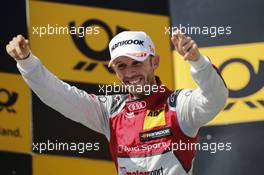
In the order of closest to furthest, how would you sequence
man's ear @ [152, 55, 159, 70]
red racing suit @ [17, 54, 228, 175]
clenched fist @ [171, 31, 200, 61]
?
clenched fist @ [171, 31, 200, 61], red racing suit @ [17, 54, 228, 175], man's ear @ [152, 55, 159, 70]

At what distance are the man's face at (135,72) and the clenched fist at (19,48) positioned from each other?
0.25m

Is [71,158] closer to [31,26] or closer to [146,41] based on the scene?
[31,26]

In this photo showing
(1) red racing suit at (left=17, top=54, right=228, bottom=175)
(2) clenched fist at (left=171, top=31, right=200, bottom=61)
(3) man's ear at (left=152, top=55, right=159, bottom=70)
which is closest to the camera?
(2) clenched fist at (left=171, top=31, right=200, bottom=61)

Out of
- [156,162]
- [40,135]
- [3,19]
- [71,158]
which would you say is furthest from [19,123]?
[156,162]

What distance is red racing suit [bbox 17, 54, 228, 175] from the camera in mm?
1558

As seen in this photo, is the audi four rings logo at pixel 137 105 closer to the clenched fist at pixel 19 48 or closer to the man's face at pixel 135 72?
the man's face at pixel 135 72

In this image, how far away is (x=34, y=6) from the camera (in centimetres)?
257

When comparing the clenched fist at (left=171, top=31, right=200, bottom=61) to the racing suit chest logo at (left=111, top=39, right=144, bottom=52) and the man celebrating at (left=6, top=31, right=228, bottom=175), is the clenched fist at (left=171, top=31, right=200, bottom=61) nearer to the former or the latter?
the man celebrating at (left=6, top=31, right=228, bottom=175)

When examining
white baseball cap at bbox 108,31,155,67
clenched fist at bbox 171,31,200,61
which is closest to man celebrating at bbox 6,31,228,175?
white baseball cap at bbox 108,31,155,67

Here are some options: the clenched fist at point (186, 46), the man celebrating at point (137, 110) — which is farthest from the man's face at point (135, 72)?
the clenched fist at point (186, 46)

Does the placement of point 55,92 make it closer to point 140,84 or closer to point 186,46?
point 140,84

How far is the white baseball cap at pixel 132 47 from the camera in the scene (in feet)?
5.29

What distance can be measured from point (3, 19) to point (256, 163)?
1246 millimetres

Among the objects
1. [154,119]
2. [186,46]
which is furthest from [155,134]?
[186,46]
